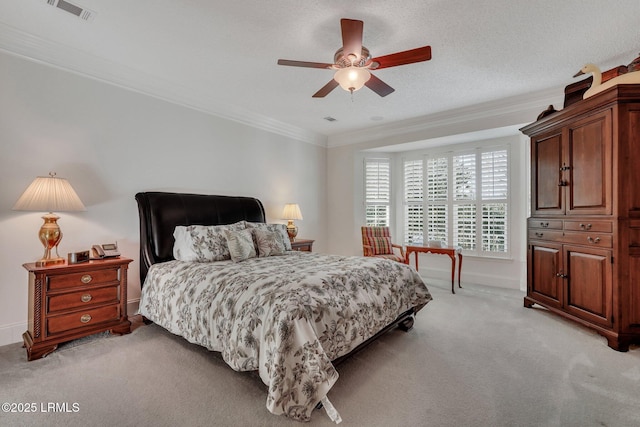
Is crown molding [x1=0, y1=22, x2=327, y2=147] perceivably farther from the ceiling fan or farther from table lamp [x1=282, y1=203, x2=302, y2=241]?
the ceiling fan

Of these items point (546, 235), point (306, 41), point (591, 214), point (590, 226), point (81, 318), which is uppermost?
point (306, 41)

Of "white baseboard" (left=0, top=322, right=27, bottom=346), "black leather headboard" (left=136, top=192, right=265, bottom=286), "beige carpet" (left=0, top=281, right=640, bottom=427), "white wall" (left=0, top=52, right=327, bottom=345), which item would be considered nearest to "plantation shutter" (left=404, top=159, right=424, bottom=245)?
"beige carpet" (left=0, top=281, right=640, bottom=427)

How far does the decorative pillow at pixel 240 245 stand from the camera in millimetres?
3035

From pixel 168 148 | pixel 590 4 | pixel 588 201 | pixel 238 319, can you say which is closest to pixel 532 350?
pixel 588 201

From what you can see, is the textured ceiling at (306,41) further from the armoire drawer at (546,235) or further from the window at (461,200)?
the armoire drawer at (546,235)

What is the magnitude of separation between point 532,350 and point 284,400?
2.17 m

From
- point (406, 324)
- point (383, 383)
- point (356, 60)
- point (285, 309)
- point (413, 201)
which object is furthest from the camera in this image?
point (413, 201)

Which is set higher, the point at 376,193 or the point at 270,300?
the point at 376,193

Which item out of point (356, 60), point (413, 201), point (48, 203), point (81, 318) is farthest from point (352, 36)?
point (413, 201)

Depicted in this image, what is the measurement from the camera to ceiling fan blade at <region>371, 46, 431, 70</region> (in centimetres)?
210

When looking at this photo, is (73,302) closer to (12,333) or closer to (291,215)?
(12,333)

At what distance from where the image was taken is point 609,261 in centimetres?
254

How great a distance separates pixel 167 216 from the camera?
3279mm

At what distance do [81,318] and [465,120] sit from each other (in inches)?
208
